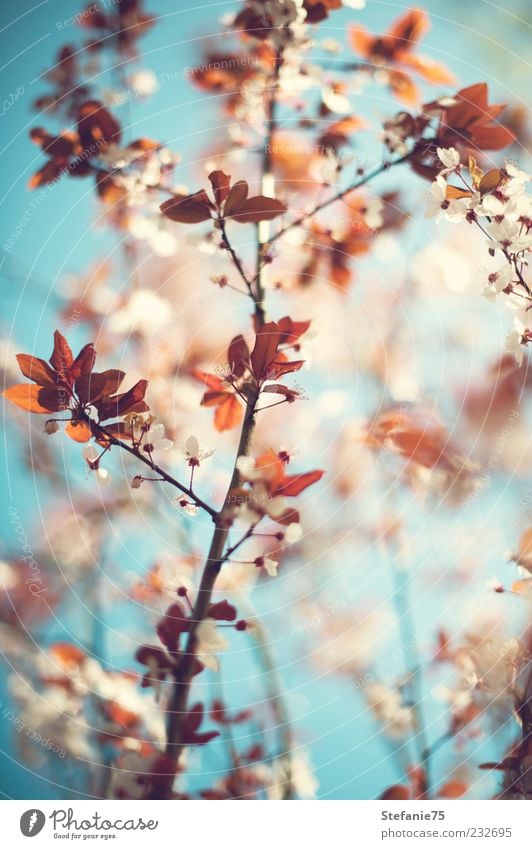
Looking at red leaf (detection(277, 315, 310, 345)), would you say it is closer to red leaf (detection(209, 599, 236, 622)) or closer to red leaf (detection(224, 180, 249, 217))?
red leaf (detection(224, 180, 249, 217))

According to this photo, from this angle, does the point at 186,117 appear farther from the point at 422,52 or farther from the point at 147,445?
the point at 147,445

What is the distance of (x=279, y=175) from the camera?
0.67m

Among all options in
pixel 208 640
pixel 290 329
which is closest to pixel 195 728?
pixel 208 640

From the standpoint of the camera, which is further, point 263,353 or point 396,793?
point 396,793

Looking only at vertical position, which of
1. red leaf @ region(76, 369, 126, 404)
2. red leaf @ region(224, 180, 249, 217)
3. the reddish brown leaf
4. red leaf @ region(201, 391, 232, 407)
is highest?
the reddish brown leaf

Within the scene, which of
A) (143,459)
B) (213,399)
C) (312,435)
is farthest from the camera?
(312,435)

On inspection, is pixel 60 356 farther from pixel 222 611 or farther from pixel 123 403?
pixel 222 611

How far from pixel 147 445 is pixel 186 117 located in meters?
0.42

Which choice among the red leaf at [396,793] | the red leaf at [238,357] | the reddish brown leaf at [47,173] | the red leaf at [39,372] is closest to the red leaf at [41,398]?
the red leaf at [39,372]

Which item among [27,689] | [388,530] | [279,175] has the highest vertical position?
[279,175]

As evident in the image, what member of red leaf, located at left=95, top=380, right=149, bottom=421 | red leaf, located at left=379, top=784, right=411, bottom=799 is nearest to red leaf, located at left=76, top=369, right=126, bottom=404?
red leaf, located at left=95, top=380, right=149, bottom=421

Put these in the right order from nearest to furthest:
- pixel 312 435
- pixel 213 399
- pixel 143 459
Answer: pixel 143 459 → pixel 213 399 → pixel 312 435

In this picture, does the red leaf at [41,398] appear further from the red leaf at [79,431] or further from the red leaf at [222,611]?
the red leaf at [222,611]
